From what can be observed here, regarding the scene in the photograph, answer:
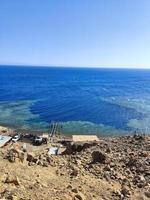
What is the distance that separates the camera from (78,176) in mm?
19656

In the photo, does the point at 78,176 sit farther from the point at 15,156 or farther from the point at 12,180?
the point at 12,180

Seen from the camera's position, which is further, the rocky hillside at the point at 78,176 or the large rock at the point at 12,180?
the large rock at the point at 12,180

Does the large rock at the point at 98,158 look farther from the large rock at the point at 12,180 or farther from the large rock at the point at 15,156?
the large rock at the point at 12,180

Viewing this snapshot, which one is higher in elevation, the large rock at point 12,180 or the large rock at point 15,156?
the large rock at point 12,180

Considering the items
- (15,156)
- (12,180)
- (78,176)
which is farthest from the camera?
(15,156)

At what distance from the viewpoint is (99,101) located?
372 feet

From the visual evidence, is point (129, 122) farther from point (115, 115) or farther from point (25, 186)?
point (25, 186)

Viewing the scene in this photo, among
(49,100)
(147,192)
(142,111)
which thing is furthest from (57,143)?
(49,100)

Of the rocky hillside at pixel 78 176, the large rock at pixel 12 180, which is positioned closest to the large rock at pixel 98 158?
the rocky hillside at pixel 78 176

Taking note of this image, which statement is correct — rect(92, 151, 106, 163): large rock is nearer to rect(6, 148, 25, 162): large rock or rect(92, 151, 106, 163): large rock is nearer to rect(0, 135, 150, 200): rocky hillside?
rect(0, 135, 150, 200): rocky hillside

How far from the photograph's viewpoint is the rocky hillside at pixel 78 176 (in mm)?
15602

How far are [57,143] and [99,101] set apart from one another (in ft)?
203

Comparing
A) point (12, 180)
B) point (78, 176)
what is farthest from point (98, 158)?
A: point (12, 180)

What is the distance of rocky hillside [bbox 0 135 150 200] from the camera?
15.6 m
